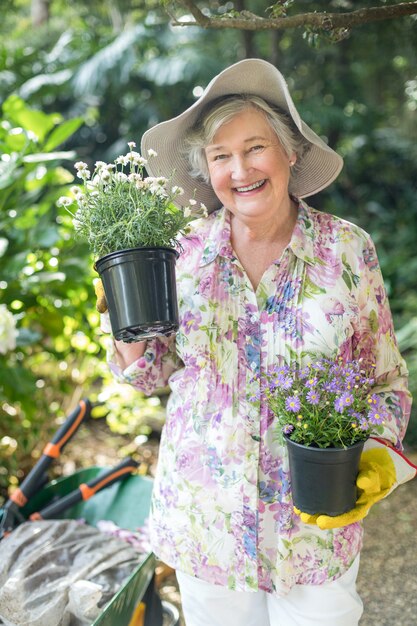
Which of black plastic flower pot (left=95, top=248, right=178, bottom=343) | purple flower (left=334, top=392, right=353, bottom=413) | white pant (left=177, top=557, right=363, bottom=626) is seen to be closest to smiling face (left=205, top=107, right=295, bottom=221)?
black plastic flower pot (left=95, top=248, right=178, bottom=343)

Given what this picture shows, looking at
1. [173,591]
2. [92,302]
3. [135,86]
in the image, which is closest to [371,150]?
[135,86]

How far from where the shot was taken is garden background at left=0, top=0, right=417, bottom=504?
104 inches

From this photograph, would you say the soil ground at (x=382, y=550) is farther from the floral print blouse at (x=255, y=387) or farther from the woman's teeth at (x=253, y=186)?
the woman's teeth at (x=253, y=186)

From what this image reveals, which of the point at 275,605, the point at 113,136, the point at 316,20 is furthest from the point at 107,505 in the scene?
the point at 113,136

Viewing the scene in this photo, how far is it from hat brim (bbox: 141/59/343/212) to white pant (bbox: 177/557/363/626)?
904 millimetres

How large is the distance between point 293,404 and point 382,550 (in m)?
1.84

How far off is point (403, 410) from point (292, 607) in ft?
1.64

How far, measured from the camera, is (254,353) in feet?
4.60

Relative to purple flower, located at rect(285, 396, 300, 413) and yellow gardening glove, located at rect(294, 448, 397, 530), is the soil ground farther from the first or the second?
purple flower, located at rect(285, 396, 300, 413)

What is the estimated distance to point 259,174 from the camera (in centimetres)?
139

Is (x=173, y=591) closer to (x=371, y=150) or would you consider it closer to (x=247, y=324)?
(x=247, y=324)

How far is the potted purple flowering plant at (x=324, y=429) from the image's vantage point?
1.19 m

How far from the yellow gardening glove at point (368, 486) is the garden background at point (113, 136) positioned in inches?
36.0

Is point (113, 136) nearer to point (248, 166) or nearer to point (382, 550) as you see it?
point (382, 550)
